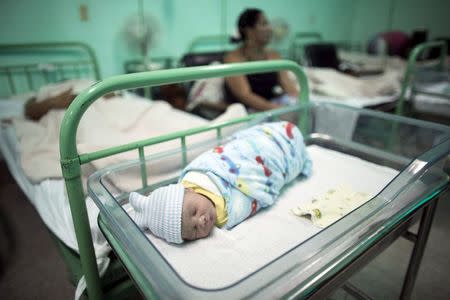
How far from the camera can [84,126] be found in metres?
1.48

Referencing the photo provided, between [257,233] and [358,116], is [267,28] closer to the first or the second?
[358,116]

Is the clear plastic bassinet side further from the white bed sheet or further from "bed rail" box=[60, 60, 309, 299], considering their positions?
the white bed sheet

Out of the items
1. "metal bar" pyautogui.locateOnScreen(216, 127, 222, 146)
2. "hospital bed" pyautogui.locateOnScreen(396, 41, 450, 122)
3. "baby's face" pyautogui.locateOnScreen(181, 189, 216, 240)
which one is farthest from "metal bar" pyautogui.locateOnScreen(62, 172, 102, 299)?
"hospital bed" pyautogui.locateOnScreen(396, 41, 450, 122)

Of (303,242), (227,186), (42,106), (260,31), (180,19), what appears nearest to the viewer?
(303,242)

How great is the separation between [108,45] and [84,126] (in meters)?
1.80

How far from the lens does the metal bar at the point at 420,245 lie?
990 mm

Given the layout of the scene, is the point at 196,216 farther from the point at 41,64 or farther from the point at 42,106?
the point at 41,64

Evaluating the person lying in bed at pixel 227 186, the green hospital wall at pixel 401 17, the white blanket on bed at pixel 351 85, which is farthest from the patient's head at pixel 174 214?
the green hospital wall at pixel 401 17

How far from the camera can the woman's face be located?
2.21 m

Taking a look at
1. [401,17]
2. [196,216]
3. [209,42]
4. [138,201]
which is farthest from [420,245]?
[401,17]

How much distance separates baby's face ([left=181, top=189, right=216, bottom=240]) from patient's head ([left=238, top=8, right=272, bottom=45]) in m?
1.77

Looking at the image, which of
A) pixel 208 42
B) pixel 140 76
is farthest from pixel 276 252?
pixel 208 42

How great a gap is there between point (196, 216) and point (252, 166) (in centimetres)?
26

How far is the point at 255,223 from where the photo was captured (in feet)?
2.87
